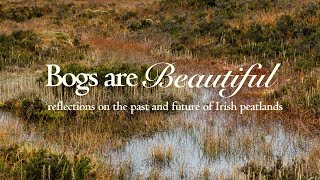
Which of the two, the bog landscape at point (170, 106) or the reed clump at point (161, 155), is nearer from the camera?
the bog landscape at point (170, 106)

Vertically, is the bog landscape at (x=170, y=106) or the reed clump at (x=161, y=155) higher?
the bog landscape at (x=170, y=106)

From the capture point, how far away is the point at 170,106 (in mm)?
11844

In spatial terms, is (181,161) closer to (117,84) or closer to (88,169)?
(88,169)

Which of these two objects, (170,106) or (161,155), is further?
(170,106)

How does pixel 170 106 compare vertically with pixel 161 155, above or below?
above

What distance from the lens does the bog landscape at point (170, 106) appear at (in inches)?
296

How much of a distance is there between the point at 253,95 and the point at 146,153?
5472mm

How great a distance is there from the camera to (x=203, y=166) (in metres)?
7.86

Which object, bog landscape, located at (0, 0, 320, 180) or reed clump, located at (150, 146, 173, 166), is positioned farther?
reed clump, located at (150, 146, 173, 166)

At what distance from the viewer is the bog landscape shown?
296 inches

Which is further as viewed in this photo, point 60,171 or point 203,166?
point 203,166

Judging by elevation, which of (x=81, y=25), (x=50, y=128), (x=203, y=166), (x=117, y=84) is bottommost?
(x=203, y=166)

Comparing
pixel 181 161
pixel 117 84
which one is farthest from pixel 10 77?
pixel 181 161

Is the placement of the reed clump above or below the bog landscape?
below
